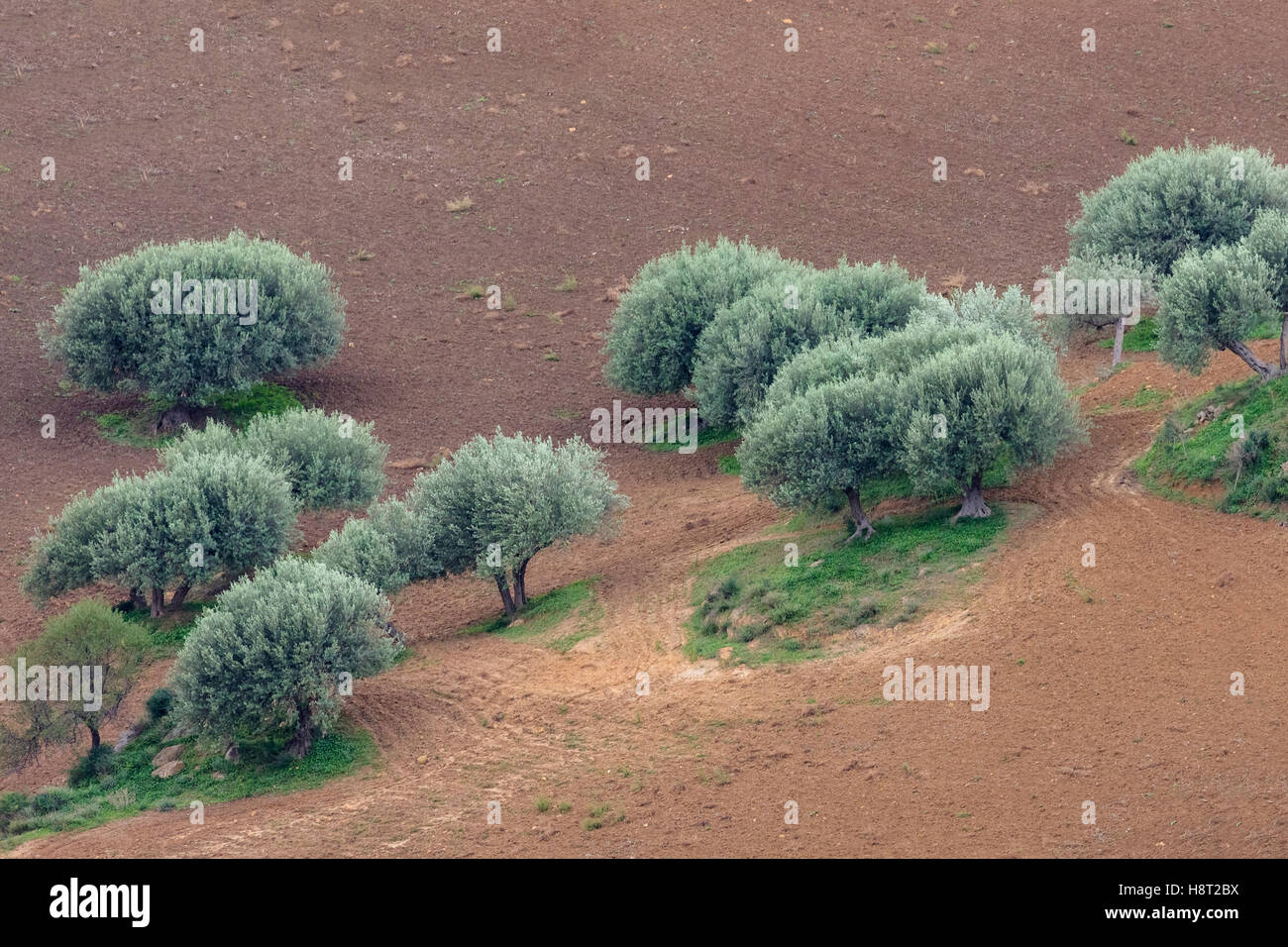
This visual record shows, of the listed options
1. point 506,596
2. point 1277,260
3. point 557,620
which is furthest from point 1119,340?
point 506,596

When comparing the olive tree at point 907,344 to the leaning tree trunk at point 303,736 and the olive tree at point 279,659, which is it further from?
the leaning tree trunk at point 303,736

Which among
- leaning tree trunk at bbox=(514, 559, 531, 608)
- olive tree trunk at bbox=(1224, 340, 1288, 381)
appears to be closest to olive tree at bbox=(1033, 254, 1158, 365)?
olive tree trunk at bbox=(1224, 340, 1288, 381)

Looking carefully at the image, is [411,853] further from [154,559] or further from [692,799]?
[154,559]

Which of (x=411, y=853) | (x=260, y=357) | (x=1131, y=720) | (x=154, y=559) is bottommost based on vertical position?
(x=411, y=853)

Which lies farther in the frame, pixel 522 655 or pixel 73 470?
pixel 73 470

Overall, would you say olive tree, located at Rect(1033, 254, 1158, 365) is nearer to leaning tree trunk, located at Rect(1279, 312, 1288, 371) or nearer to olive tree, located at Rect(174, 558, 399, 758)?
leaning tree trunk, located at Rect(1279, 312, 1288, 371)

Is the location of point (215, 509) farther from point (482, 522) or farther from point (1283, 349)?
point (1283, 349)

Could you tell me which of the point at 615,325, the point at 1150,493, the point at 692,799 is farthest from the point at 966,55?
the point at 692,799
